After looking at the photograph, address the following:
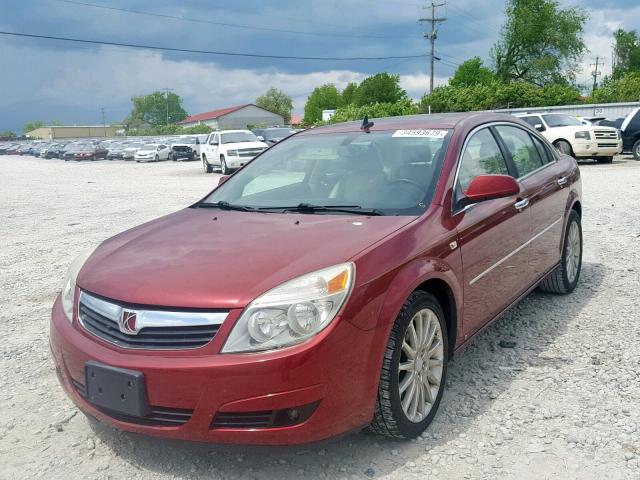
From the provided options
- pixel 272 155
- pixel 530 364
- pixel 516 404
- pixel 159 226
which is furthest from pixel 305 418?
pixel 272 155

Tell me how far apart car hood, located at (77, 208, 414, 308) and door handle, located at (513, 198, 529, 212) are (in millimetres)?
1267

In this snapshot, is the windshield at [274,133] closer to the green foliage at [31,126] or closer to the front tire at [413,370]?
the front tire at [413,370]

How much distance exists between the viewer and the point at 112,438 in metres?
3.18

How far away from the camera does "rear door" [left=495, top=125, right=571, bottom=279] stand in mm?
4509

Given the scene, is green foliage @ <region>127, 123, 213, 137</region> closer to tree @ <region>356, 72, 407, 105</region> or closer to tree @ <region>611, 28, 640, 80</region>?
tree @ <region>356, 72, 407, 105</region>

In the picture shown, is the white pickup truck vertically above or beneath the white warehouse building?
beneath

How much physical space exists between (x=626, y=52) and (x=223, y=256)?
10140cm

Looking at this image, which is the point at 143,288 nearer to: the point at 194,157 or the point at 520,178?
the point at 520,178

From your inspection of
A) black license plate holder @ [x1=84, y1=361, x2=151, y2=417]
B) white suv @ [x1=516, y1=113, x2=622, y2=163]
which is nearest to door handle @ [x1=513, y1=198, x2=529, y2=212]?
black license plate holder @ [x1=84, y1=361, x2=151, y2=417]

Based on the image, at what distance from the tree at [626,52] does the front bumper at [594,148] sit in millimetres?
77619

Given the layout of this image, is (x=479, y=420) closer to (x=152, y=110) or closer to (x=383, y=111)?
(x=383, y=111)

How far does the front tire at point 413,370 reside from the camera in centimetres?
284

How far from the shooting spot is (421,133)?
4012 millimetres

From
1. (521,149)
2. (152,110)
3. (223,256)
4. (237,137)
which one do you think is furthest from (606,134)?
(152,110)
